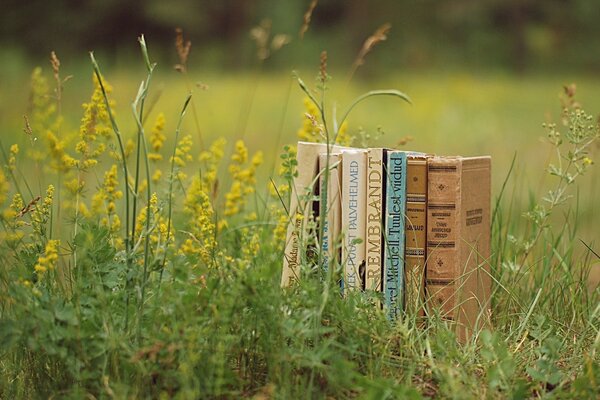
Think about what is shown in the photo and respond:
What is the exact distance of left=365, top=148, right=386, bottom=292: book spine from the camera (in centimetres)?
246

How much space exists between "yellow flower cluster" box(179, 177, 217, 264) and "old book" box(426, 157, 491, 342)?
59 centimetres

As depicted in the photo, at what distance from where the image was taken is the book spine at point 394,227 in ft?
8.00

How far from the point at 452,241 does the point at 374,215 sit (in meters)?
0.22

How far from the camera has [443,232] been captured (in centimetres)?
246

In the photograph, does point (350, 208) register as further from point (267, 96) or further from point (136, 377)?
point (267, 96)

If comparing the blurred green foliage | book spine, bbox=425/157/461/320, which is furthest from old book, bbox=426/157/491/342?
the blurred green foliage

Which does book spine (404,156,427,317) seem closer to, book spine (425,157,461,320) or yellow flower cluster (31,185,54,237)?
book spine (425,157,461,320)

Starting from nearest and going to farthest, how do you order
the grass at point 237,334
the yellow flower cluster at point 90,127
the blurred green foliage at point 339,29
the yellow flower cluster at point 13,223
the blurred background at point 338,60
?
the grass at point 237,334 < the yellow flower cluster at point 13,223 < the yellow flower cluster at point 90,127 < the blurred background at point 338,60 < the blurred green foliage at point 339,29

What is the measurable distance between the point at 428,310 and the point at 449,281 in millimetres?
107

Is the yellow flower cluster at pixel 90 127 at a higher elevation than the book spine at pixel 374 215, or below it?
higher

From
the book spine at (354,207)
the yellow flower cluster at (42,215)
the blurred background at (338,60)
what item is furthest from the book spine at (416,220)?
the blurred background at (338,60)

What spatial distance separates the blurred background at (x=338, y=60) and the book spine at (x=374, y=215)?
523 centimetres

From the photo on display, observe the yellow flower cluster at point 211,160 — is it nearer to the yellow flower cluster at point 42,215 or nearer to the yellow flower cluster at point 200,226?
the yellow flower cluster at point 200,226

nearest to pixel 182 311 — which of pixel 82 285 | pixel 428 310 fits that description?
pixel 82 285
